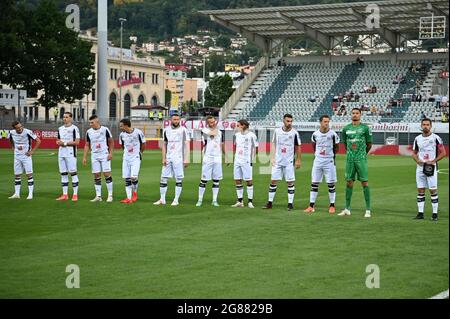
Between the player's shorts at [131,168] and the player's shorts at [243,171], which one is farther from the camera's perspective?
the player's shorts at [131,168]

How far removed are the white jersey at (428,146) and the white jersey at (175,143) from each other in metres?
5.73

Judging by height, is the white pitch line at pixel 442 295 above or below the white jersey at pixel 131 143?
below

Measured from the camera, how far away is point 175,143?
19984 mm

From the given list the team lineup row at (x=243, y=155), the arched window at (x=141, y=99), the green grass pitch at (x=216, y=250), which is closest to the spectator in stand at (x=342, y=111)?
the green grass pitch at (x=216, y=250)

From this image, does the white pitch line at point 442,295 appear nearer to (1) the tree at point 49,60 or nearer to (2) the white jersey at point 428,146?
(2) the white jersey at point 428,146

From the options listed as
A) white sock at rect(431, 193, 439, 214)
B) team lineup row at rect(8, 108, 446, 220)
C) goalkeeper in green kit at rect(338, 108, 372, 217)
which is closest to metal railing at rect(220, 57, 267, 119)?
team lineup row at rect(8, 108, 446, 220)

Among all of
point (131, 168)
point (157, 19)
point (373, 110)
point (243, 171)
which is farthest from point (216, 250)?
point (157, 19)

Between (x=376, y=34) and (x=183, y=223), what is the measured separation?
5245cm

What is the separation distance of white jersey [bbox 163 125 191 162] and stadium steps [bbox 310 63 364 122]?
146ft

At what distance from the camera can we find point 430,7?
5303 centimetres

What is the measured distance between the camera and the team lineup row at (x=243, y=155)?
17.4 meters

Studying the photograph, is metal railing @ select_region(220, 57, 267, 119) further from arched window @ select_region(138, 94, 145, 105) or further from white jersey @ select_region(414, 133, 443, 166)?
arched window @ select_region(138, 94, 145, 105)

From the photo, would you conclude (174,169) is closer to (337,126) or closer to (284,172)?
(284,172)
